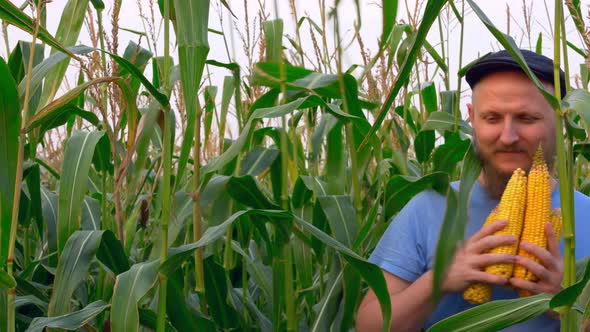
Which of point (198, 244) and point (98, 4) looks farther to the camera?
point (98, 4)

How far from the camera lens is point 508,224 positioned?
1662mm

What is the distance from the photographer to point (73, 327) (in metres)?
1.76

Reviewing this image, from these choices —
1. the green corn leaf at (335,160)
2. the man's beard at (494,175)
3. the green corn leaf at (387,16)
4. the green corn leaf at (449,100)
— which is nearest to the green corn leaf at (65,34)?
the green corn leaf at (335,160)

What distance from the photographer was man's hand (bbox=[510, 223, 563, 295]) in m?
1.59

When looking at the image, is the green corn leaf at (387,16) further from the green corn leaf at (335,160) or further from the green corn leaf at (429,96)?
the green corn leaf at (429,96)

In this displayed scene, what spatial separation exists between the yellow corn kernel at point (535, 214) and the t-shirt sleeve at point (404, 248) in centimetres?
51

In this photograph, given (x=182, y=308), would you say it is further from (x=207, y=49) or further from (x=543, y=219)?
(x=543, y=219)

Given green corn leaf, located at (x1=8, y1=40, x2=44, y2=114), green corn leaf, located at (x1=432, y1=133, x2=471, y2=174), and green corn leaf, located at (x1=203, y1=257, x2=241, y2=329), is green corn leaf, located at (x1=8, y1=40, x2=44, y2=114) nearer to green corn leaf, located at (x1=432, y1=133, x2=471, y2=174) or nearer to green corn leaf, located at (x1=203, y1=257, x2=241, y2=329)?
green corn leaf, located at (x1=203, y1=257, x2=241, y2=329)

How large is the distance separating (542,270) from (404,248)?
0.59m

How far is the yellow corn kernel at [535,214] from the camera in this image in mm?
1627

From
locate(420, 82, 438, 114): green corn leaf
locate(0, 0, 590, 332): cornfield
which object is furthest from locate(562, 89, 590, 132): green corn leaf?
locate(420, 82, 438, 114): green corn leaf

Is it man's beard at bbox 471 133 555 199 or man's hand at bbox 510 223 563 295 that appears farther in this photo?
man's beard at bbox 471 133 555 199

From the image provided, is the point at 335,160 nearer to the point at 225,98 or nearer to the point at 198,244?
the point at 225,98

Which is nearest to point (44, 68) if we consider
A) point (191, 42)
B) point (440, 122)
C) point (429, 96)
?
point (191, 42)
